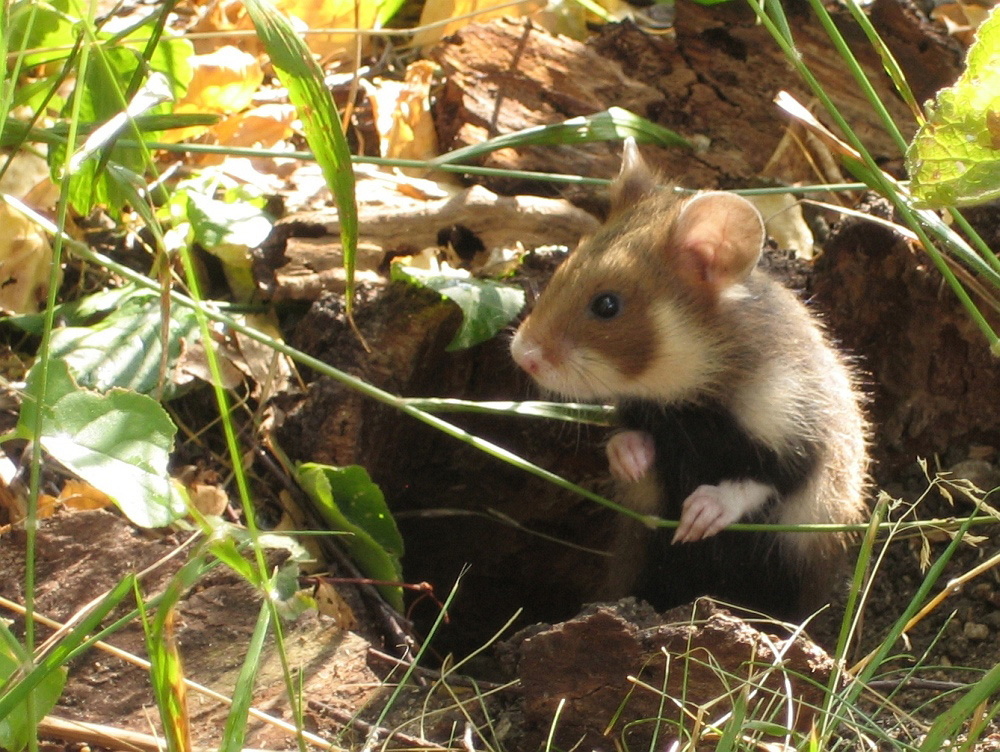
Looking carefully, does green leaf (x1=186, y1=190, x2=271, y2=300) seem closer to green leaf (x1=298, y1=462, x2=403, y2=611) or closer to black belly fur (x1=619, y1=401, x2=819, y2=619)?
green leaf (x1=298, y1=462, x2=403, y2=611)

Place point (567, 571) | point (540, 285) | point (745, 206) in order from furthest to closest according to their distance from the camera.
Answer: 1. point (567, 571)
2. point (540, 285)
3. point (745, 206)

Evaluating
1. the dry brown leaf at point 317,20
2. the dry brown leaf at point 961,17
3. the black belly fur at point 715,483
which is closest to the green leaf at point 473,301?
the black belly fur at point 715,483

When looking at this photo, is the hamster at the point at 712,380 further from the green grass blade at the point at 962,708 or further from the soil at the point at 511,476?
the green grass blade at the point at 962,708

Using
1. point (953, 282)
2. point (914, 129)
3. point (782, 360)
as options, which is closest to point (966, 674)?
point (782, 360)

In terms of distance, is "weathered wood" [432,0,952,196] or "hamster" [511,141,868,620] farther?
"weathered wood" [432,0,952,196]

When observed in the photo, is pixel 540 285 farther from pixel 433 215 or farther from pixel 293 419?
pixel 293 419

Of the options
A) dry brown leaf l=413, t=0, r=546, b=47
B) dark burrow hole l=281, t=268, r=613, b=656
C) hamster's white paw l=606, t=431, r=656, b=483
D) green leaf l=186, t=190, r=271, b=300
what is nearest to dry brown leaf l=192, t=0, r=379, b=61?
dry brown leaf l=413, t=0, r=546, b=47
